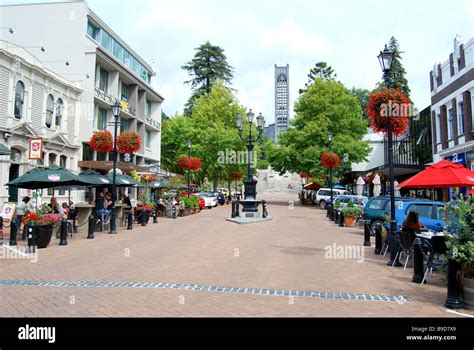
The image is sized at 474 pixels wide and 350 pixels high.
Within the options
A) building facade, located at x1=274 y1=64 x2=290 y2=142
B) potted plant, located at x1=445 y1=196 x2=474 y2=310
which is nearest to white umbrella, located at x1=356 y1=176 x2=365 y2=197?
potted plant, located at x1=445 y1=196 x2=474 y2=310

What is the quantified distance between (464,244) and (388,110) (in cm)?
564

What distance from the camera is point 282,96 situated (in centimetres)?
11812

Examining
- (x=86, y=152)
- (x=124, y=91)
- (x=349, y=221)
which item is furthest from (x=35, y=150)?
(x=124, y=91)

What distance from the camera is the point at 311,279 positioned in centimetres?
Result: 738

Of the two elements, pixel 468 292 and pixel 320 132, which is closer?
pixel 468 292

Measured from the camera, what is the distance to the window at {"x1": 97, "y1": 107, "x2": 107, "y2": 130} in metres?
29.0

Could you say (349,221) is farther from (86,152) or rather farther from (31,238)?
(86,152)

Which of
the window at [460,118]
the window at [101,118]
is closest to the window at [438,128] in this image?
the window at [460,118]

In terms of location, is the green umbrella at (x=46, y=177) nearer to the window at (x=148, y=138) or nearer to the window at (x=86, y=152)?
the window at (x=86, y=152)

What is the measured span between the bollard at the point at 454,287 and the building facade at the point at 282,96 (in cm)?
11100

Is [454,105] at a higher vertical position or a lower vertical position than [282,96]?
lower

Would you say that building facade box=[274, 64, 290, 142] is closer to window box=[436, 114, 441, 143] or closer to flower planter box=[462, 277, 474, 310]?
window box=[436, 114, 441, 143]

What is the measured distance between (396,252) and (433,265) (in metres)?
1.36

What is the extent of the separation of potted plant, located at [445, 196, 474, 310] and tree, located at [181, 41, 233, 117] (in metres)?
51.4
